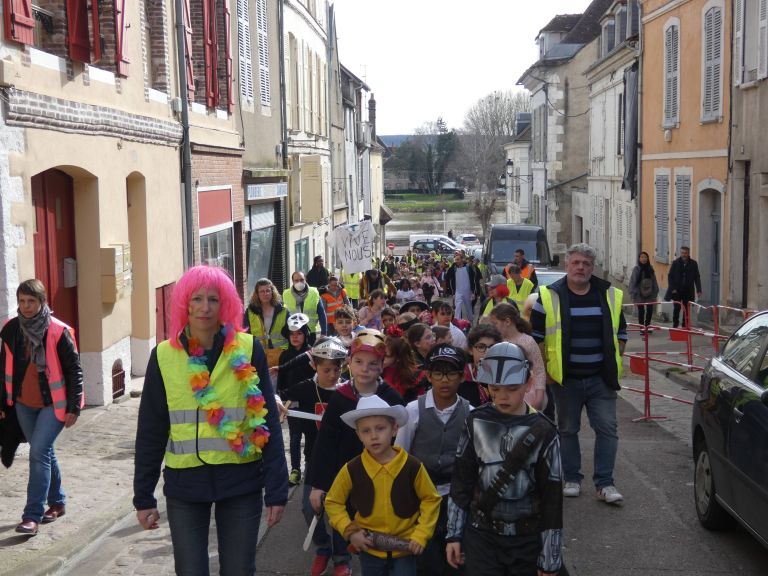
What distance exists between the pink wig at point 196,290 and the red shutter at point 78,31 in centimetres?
716

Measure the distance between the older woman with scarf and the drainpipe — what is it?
8754mm

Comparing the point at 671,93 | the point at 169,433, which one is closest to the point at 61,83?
the point at 169,433

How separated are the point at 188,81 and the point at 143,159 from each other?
254 cm

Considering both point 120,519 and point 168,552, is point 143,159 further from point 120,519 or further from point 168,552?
point 168,552

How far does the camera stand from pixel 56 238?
11.2m

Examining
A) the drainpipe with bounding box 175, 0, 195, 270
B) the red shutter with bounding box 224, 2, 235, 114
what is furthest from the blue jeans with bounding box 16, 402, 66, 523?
the red shutter with bounding box 224, 2, 235, 114

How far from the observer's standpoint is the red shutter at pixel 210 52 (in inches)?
665

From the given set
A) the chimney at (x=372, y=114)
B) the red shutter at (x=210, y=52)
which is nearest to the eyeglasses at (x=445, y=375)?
the red shutter at (x=210, y=52)

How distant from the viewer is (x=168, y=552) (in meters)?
6.93

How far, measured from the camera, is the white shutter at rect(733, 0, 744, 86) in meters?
17.8

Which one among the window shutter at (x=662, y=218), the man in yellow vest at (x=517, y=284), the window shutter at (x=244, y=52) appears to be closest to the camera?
the man in yellow vest at (x=517, y=284)

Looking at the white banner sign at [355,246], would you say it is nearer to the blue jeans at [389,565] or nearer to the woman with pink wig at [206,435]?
the blue jeans at [389,565]

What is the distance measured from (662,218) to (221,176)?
11259mm

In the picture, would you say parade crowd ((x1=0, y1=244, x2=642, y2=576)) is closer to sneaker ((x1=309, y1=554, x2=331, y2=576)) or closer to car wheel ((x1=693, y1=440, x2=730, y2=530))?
sneaker ((x1=309, y1=554, x2=331, y2=576))
